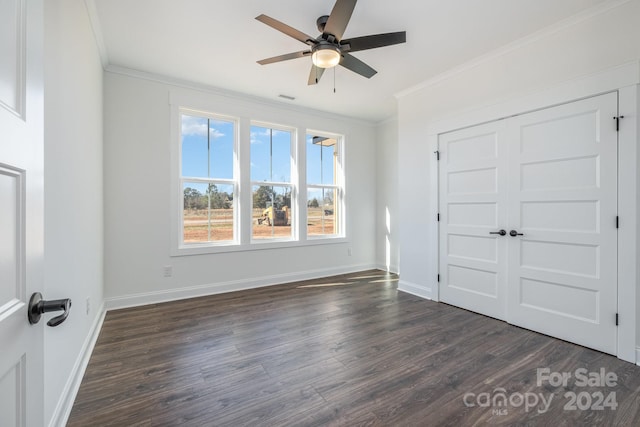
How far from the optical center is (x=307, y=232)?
4.93 metres

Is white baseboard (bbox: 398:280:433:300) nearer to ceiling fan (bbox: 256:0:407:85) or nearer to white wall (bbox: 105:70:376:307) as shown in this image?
white wall (bbox: 105:70:376:307)

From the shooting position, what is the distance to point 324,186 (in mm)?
5168

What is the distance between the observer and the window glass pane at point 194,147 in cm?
398

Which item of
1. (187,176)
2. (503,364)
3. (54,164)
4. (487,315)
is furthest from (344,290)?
(54,164)

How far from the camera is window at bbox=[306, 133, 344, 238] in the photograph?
5055 millimetres

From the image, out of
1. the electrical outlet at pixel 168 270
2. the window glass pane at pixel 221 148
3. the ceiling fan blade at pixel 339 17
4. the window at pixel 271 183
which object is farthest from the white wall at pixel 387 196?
the electrical outlet at pixel 168 270

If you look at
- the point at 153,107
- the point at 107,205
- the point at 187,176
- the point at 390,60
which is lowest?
the point at 107,205

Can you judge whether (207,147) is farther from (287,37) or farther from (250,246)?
(287,37)

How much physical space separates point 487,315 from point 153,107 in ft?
15.3

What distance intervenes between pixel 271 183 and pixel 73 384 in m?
3.26

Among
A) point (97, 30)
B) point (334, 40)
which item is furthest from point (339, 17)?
point (97, 30)

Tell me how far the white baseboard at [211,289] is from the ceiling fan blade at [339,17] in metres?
3.37

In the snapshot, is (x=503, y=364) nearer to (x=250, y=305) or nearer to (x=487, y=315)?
(x=487, y=315)

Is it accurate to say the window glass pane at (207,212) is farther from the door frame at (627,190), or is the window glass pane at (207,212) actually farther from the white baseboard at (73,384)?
the door frame at (627,190)
